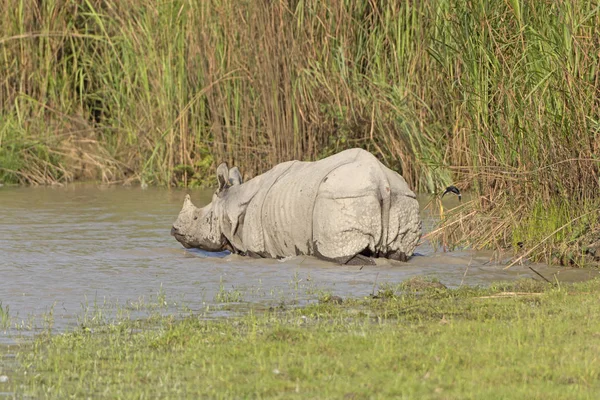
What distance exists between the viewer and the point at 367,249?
8008 millimetres

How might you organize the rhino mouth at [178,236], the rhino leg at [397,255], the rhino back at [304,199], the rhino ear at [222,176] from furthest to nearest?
the rhino mouth at [178,236] → the rhino ear at [222,176] → the rhino leg at [397,255] → the rhino back at [304,199]

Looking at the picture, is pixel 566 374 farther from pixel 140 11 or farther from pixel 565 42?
pixel 140 11

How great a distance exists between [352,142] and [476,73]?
4.21 m

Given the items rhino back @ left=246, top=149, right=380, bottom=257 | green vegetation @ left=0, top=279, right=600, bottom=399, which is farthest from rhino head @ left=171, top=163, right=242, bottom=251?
green vegetation @ left=0, top=279, right=600, bottom=399

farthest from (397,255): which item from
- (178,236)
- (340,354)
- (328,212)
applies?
(340,354)

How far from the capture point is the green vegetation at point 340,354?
4.48 meters

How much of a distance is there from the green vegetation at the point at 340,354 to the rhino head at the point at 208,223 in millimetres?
2925

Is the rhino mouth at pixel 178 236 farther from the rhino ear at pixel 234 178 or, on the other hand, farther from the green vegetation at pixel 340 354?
the green vegetation at pixel 340 354

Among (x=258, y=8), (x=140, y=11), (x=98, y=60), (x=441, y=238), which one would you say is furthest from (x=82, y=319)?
(x=98, y=60)

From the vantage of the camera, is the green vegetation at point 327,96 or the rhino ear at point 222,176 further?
the rhino ear at point 222,176

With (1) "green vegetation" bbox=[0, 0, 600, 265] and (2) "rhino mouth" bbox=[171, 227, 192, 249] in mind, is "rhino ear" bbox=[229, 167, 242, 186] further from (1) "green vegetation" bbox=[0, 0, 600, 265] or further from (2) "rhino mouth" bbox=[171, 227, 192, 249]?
(1) "green vegetation" bbox=[0, 0, 600, 265]

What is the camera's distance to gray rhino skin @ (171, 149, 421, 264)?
7.75 metres

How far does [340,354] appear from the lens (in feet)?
16.5

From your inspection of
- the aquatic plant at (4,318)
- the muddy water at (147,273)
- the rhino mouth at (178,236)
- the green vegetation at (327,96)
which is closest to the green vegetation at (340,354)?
the aquatic plant at (4,318)
